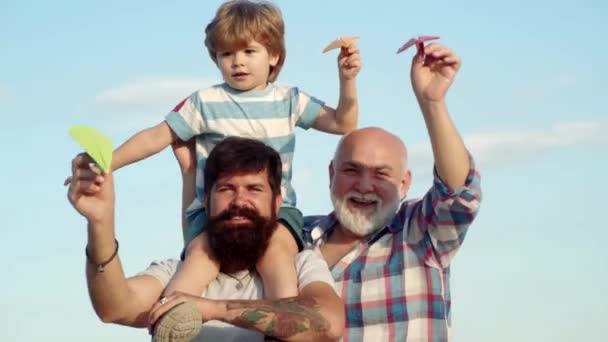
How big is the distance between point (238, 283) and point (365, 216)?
1.31m

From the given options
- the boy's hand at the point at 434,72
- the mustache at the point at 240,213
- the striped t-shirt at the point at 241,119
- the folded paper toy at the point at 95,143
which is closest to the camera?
the folded paper toy at the point at 95,143

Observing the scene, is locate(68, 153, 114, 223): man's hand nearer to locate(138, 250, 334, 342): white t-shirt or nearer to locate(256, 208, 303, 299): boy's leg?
locate(138, 250, 334, 342): white t-shirt

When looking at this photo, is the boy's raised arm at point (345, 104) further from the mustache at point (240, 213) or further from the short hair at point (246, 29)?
the mustache at point (240, 213)

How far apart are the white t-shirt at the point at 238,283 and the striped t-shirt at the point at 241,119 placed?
2.19 feet

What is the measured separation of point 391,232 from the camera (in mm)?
9234

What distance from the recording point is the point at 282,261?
322 inches

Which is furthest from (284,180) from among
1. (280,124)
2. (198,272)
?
(198,272)

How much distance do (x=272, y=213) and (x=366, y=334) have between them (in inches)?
47.0

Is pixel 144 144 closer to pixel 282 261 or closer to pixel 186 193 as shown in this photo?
pixel 186 193

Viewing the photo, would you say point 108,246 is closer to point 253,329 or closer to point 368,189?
point 253,329

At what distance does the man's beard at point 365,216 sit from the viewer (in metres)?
9.17

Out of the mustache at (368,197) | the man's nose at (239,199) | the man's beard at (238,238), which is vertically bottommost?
the man's beard at (238,238)

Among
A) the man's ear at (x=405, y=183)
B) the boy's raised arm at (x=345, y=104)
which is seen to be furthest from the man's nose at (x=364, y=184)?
the boy's raised arm at (x=345, y=104)

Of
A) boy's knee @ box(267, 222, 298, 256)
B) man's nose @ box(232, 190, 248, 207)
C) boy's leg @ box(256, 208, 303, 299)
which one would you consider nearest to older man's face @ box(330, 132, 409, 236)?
boy's leg @ box(256, 208, 303, 299)
